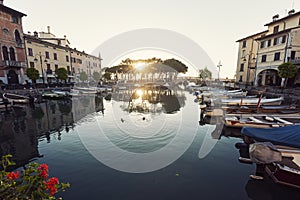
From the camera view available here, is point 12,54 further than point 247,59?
No

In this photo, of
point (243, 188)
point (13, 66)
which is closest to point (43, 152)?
point (243, 188)

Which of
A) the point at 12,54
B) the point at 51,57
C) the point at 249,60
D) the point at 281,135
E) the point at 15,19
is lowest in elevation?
the point at 281,135

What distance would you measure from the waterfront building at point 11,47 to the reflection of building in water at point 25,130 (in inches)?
593

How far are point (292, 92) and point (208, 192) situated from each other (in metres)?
24.9

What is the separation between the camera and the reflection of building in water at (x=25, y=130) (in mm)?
9569

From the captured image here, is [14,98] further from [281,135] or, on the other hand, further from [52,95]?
[281,135]

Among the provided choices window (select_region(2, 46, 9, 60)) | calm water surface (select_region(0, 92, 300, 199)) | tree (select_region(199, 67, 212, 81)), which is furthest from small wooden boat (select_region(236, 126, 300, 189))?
tree (select_region(199, 67, 212, 81))

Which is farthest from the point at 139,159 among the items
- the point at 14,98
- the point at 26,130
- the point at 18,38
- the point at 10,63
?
the point at 18,38

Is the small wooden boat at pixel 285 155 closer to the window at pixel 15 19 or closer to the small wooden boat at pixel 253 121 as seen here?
the small wooden boat at pixel 253 121

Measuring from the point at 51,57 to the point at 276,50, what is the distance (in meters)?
52.0

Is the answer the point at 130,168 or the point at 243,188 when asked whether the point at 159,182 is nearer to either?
the point at 130,168

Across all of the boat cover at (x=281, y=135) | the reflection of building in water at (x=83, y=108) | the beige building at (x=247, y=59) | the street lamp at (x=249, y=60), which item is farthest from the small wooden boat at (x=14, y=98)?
the street lamp at (x=249, y=60)

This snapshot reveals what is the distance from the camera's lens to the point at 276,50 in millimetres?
30156

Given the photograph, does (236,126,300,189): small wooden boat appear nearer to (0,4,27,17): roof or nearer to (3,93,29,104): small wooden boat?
(3,93,29,104): small wooden boat
